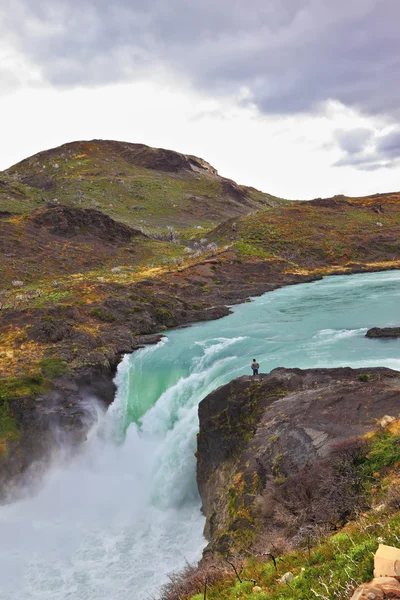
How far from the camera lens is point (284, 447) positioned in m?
14.0

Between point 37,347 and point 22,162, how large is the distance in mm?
151281

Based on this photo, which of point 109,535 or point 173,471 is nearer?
point 109,535

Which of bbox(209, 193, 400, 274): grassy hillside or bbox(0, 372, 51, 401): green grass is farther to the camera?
bbox(209, 193, 400, 274): grassy hillside

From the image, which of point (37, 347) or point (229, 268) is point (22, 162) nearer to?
point (229, 268)

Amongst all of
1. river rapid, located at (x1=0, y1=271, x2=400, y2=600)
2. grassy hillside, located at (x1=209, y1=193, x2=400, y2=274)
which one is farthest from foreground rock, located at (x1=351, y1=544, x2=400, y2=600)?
grassy hillside, located at (x1=209, y1=193, x2=400, y2=274)

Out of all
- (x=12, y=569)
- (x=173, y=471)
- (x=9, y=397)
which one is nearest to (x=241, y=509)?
(x=173, y=471)

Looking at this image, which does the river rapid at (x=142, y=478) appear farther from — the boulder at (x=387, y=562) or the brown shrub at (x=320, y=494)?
the boulder at (x=387, y=562)

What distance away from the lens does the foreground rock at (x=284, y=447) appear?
36.7 ft

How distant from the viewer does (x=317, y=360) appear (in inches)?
991

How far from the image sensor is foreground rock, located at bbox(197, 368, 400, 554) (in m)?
11.2

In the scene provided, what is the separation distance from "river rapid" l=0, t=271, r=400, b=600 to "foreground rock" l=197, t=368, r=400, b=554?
2157 mm


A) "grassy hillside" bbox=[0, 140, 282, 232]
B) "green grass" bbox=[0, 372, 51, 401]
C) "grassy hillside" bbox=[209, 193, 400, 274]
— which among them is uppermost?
"grassy hillside" bbox=[0, 140, 282, 232]

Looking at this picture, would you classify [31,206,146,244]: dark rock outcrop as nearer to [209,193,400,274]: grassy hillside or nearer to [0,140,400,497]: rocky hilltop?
[0,140,400,497]: rocky hilltop

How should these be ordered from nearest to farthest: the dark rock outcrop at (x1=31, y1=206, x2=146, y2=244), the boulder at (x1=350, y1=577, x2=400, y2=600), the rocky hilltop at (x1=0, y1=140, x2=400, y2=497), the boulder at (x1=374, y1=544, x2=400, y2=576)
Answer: the boulder at (x1=350, y1=577, x2=400, y2=600), the boulder at (x1=374, y1=544, x2=400, y2=576), the rocky hilltop at (x1=0, y1=140, x2=400, y2=497), the dark rock outcrop at (x1=31, y1=206, x2=146, y2=244)
